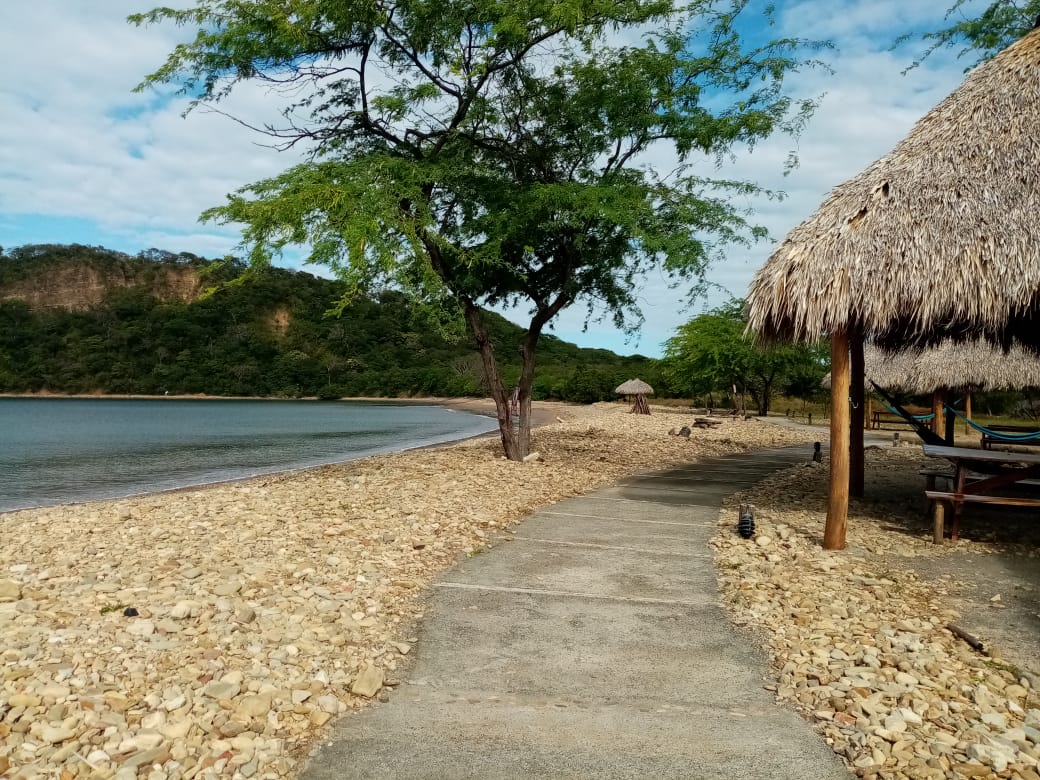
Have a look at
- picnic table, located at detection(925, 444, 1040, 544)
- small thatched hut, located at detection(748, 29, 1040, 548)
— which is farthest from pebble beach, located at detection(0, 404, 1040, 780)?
small thatched hut, located at detection(748, 29, 1040, 548)

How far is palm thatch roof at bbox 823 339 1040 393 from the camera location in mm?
15633

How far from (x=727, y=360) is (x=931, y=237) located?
1010 inches

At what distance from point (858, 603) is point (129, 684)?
4.72 metres

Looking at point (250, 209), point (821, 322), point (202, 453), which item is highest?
point (250, 209)

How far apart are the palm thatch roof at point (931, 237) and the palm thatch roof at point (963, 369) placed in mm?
8782

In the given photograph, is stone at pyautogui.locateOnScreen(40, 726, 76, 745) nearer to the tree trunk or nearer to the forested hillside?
the tree trunk

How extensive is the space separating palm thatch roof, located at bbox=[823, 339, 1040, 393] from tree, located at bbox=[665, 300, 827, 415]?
37.9 feet

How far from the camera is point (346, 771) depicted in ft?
9.76

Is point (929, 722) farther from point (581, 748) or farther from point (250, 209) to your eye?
point (250, 209)

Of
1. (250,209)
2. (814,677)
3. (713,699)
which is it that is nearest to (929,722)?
(814,677)

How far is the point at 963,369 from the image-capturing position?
16.3 metres

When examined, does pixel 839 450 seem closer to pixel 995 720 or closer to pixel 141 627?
pixel 995 720

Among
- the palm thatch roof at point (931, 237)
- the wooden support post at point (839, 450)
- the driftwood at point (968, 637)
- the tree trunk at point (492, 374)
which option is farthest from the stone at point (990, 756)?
the tree trunk at point (492, 374)

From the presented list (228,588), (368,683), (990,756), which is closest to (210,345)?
(228,588)
